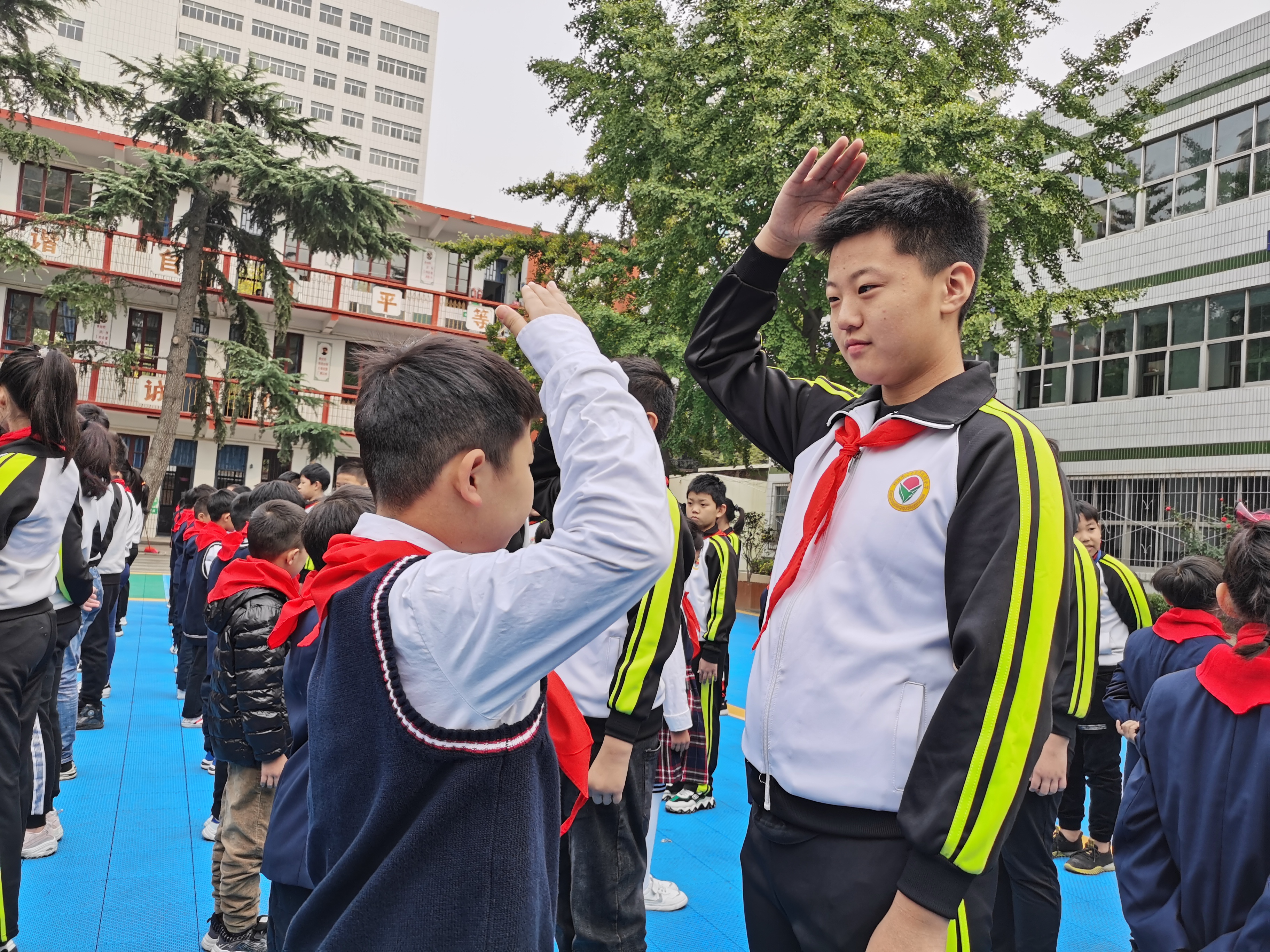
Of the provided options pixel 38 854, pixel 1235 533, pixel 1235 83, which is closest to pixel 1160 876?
pixel 1235 533

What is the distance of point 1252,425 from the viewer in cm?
1440

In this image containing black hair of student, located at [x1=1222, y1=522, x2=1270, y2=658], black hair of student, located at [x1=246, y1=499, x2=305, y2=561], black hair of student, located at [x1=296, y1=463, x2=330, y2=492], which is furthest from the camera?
black hair of student, located at [x1=296, y1=463, x2=330, y2=492]

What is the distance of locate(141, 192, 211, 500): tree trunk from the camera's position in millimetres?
16750

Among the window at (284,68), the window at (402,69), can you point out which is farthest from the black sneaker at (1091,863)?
the window at (402,69)

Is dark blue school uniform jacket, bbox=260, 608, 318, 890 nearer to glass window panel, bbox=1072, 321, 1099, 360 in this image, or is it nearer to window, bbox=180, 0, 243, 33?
glass window panel, bbox=1072, 321, 1099, 360

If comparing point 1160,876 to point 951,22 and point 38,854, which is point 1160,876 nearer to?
point 38,854

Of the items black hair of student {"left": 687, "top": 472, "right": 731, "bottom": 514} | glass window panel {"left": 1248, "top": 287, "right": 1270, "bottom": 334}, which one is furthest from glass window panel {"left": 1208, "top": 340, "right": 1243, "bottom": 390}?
black hair of student {"left": 687, "top": 472, "right": 731, "bottom": 514}

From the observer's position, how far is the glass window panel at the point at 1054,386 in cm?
1800

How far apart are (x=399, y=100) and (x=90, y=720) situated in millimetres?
38993

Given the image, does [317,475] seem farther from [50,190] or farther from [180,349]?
[50,190]

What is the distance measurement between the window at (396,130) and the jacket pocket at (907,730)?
42.6m

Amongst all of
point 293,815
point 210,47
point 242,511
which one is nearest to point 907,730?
point 293,815

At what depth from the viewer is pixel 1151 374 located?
16.4 m

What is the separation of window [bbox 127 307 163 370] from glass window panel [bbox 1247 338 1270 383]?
22289mm
